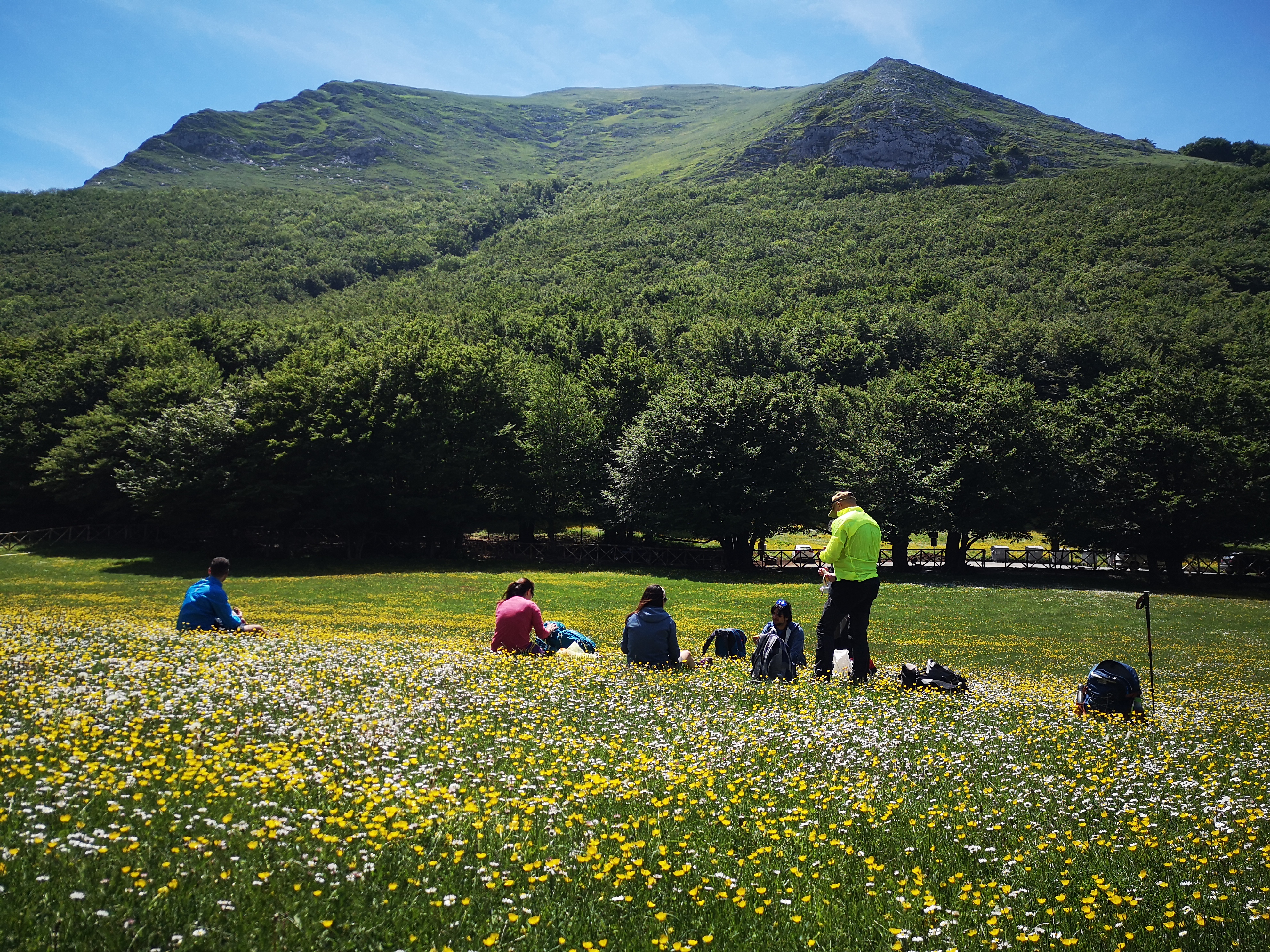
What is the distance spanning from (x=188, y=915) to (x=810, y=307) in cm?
12305

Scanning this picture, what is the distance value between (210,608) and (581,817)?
12.4m

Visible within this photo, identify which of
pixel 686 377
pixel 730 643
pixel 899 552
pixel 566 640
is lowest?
pixel 899 552

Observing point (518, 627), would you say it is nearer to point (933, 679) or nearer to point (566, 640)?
point (566, 640)

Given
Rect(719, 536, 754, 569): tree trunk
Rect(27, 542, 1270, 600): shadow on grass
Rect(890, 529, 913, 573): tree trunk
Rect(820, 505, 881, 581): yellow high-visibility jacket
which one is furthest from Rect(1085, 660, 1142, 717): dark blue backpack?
Rect(890, 529, 913, 573): tree trunk

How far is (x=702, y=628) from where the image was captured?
2583 cm

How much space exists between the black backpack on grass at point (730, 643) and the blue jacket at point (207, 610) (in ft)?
33.6

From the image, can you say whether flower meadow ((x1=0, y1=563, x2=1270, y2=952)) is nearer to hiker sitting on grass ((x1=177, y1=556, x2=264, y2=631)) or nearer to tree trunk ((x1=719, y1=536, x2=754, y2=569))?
hiker sitting on grass ((x1=177, y1=556, x2=264, y2=631))

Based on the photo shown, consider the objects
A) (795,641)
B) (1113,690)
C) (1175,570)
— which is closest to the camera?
(1113,690)

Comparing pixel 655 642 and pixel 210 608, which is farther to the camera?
pixel 210 608

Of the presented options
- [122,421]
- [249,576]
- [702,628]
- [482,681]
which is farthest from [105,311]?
[482,681]

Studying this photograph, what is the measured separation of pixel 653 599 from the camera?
13.9 meters

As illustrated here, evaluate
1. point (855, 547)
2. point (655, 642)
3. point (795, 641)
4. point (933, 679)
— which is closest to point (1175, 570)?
point (933, 679)

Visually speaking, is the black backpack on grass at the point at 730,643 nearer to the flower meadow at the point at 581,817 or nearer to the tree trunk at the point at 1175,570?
the flower meadow at the point at 581,817

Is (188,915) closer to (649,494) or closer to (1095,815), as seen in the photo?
(1095,815)
